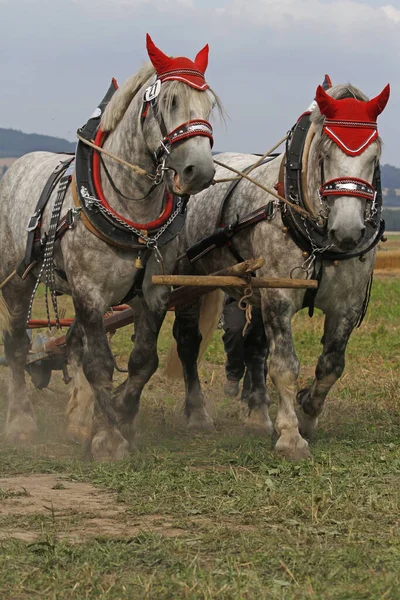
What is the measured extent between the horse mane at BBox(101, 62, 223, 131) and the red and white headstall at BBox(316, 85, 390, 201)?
61 cm

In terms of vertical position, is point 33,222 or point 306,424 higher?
point 33,222

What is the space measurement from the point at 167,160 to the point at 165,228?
63 centimetres

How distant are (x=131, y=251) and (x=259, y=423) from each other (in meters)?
1.82

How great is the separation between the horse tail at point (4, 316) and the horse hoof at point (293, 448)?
2.51 meters

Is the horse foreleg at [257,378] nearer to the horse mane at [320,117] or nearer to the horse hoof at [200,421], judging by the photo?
the horse hoof at [200,421]

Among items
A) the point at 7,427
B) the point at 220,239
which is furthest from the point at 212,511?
the point at 7,427

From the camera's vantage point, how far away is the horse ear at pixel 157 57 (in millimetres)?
5609

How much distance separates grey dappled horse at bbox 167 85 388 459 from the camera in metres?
5.50

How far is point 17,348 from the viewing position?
7512 millimetres

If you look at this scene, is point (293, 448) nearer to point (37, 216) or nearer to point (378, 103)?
point (378, 103)

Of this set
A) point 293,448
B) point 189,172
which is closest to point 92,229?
point 189,172

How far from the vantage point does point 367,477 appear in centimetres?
515

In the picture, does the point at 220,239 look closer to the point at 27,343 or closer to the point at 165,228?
the point at 165,228

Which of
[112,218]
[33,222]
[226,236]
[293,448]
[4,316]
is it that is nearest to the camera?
[293,448]
